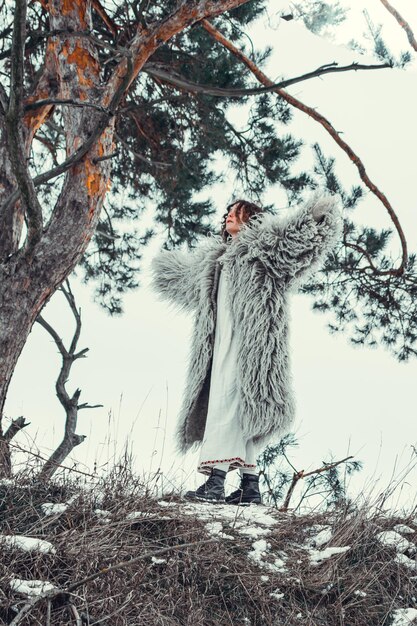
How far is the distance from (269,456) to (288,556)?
3076 millimetres

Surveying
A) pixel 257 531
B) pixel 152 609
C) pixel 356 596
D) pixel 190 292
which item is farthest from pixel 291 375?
pixel 152 609

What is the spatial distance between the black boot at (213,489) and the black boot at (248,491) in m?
0.12

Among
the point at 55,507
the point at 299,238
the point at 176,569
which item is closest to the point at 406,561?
the point at 176,569

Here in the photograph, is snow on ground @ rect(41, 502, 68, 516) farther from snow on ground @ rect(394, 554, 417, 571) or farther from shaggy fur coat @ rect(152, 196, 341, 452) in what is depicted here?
shaggy fur coat @ rect(152, 196, 341, 452)

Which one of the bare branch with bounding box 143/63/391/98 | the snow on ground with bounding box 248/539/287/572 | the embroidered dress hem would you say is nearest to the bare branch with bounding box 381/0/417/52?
the bare branch with bounding box 143/63/391/98

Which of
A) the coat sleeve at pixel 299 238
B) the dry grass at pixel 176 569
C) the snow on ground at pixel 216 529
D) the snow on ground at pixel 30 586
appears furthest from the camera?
the coat sleeve at pixel 299 238

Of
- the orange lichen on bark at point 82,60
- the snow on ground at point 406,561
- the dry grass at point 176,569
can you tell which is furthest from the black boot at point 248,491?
the orange lichen on bark at point 82,60

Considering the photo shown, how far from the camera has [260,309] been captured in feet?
15.9

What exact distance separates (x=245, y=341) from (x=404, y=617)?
1886 millimetres

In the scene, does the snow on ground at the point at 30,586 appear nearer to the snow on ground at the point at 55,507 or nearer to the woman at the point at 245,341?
the snow on ground at the point at 55,507

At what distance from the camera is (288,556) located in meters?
3.58

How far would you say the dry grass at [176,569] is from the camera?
295 cm

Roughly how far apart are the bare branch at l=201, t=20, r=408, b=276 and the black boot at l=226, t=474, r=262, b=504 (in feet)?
8.91

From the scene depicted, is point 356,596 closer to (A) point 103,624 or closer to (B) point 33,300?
(A) point 103,624
